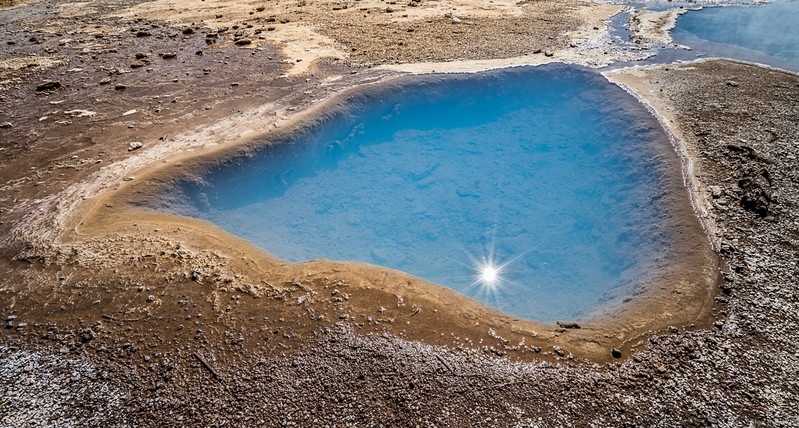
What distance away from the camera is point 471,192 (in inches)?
265

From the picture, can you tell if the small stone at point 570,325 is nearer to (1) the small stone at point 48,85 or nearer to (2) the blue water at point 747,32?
(2) the blue water at point 747,32

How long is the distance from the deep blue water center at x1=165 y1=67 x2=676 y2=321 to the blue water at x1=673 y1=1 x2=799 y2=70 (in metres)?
5.11

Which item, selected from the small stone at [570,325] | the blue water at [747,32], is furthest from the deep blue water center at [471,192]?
the blue water at [747,32]

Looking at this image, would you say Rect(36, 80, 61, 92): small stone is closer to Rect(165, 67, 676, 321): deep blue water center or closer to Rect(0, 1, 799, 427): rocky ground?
Rect(0, 1, 799, 427): rocky ground

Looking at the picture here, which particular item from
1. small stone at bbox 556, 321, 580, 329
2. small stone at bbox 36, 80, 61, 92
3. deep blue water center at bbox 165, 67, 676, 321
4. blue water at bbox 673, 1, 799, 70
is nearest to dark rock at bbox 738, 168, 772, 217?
deep blue water center at bbox 165, 67, 676, 321

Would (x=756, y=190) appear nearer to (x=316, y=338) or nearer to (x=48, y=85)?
(x=316, y=338)

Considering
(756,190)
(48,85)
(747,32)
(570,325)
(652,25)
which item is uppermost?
(652,25)

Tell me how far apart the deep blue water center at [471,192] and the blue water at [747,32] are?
5106 millimetres

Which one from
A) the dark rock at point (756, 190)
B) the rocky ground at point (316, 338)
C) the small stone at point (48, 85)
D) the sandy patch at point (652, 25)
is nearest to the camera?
the rocky ground at point (316, 338)

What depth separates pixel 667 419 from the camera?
342cm

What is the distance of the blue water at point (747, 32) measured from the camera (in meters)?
10.9

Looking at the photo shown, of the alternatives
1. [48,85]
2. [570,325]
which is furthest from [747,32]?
[48,85]

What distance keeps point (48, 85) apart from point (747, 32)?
17.4 m

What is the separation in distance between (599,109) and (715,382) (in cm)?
570
